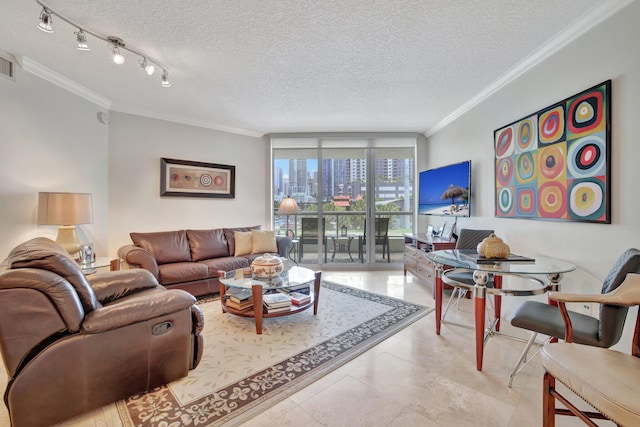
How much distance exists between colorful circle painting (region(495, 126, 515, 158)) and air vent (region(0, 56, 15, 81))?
16.0 feet

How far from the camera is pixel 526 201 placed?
2.67 m

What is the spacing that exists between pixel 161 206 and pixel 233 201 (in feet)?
3.73

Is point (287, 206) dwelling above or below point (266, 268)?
above

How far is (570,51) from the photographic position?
222 centimetres

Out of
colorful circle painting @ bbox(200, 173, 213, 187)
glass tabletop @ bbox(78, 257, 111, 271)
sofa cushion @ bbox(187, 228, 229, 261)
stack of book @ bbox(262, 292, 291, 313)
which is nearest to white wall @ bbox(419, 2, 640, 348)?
stack of book @ bbox(262, 292, 291, 313)

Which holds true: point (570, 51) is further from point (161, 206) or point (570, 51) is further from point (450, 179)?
point (161, 206)

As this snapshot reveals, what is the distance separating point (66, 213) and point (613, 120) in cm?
461

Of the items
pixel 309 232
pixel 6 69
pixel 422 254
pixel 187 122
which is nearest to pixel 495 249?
pixel 422 254

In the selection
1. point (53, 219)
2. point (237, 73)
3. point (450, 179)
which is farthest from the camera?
point (450, 179)

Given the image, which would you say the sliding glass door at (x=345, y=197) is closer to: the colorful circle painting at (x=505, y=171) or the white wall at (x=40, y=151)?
the colorful circle painting at (x=505, y=171)

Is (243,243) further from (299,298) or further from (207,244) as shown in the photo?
(299,298)

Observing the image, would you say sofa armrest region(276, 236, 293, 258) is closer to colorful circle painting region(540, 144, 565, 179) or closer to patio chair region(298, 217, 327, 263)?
patio chair region(298, 217, 327, 263)

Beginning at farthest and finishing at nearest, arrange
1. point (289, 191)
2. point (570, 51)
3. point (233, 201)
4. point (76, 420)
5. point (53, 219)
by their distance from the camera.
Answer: point (289, 191) → point (233, 201) → point (53, 219) → point (570, 51) → point (76, 420)

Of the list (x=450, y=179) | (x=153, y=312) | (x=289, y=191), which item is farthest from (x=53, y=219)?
(x=450, y=179)
